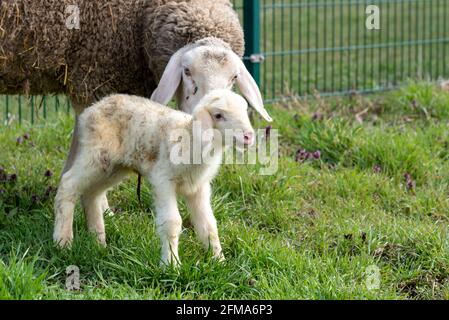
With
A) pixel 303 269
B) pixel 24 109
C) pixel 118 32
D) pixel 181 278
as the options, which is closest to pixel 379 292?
pixel 303 269

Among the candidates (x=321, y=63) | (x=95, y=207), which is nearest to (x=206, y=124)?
(x=95, y=207)

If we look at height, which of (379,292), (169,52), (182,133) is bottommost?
(379,292)

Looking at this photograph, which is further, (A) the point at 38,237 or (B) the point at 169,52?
(B) the point at 169,52

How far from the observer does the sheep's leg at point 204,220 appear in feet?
13.7

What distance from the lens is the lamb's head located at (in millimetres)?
4445

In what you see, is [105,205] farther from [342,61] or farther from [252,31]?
[342,61]

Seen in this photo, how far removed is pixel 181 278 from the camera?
12.8 ft

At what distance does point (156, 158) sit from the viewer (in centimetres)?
407

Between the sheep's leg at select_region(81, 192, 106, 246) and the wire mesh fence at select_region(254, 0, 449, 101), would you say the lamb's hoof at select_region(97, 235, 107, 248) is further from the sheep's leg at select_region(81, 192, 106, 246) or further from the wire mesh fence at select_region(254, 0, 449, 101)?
the wire mesh fence at select_region(254, 0, 449, 101)

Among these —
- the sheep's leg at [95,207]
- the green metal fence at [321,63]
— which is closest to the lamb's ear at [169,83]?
the sheep's leg at [95,207]

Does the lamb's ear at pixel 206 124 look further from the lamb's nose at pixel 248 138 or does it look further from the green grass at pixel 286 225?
the green grass at pixel 286 225

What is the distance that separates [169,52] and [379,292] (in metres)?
1.73
